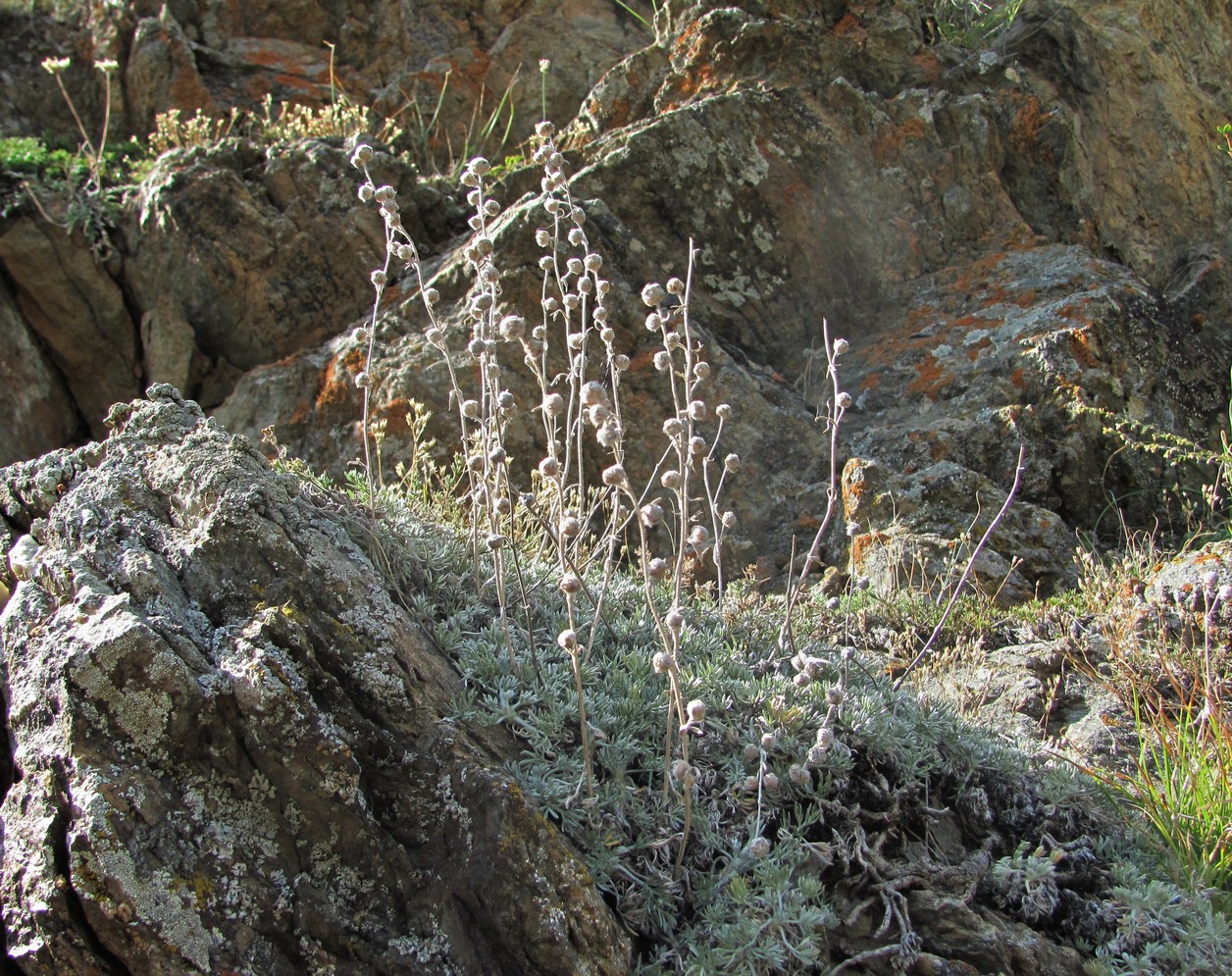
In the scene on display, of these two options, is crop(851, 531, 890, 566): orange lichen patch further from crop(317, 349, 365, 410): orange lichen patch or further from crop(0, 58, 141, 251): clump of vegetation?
crop(0, 58, 141, 251): clump of vegetation

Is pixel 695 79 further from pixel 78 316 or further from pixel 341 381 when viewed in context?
pixel 78 316

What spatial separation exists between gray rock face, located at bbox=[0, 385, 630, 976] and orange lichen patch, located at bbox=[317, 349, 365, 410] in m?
2.86

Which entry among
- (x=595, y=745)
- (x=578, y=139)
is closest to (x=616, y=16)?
(x=578, y=139)

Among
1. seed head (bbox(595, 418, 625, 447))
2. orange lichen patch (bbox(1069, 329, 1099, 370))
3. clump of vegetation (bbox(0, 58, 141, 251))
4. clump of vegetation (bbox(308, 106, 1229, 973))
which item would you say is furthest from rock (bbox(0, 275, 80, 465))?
orange lichen patch (bbox(1069, 329, 1099, 370))

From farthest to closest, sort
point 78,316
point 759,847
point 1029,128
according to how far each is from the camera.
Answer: point 1029,128
point 78,316
point 759,847

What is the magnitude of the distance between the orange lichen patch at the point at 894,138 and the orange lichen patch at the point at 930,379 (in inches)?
62.5

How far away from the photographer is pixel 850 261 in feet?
20.4

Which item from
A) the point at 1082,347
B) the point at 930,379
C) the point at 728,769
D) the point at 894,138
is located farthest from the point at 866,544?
the point at 894,138

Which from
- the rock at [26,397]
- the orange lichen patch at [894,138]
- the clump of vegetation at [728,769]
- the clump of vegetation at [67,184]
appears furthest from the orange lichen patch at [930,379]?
the rock at [26,397]

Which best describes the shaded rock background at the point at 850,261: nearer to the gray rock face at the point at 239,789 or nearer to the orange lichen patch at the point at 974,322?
the orange lichen patch at the point at 974,322

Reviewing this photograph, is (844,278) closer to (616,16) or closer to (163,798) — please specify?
(616,16)

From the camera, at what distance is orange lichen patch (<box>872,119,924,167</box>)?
6410 millimetres

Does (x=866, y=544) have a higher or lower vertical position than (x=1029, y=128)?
lower

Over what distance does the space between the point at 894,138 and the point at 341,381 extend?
12.8ft
